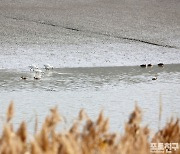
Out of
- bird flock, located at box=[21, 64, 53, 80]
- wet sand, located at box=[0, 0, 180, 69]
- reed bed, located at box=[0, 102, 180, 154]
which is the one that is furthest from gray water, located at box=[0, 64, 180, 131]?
reed bed, located at box=[0, 102, 180, 154]

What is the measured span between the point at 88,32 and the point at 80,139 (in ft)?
40.0

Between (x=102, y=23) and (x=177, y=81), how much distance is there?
695cm

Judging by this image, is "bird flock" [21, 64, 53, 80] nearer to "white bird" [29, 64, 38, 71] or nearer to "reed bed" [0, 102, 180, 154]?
"white bird" [29, 64, 38, 71]

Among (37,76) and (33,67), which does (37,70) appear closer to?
(33,67)

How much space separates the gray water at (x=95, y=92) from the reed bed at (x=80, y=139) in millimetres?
2731

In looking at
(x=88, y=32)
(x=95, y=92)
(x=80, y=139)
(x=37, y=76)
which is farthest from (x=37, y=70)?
(x=80, y=139)

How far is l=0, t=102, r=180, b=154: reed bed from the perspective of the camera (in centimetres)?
229

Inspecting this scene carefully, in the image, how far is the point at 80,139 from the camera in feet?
9.09

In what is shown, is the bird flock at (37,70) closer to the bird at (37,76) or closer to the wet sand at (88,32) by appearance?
the bird at (37,76)

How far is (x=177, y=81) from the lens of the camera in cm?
952

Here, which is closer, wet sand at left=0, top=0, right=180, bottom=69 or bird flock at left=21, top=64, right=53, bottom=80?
bird flock at left=21, top=64, right=53, bottom=80

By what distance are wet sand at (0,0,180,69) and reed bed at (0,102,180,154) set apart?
8.44 metres

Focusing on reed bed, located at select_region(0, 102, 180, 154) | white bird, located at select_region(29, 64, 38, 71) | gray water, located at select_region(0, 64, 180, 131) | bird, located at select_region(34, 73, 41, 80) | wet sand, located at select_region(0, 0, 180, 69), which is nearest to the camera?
reed bed, located at select_region(0, 102, 180, 154)

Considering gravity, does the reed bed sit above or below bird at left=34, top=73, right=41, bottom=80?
above
